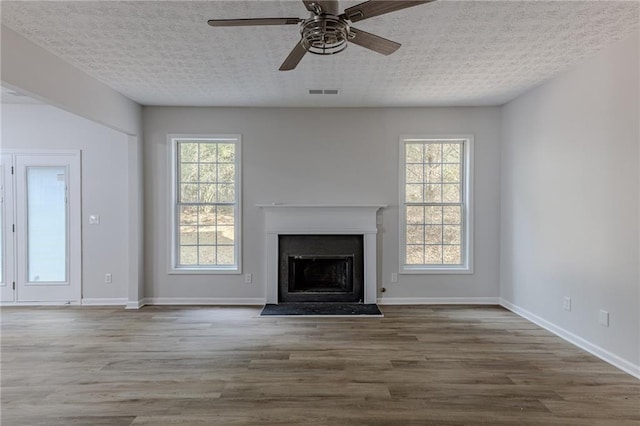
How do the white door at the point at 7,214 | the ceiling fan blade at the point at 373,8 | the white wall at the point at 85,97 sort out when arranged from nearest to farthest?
1. the ceiling fan blade at the point at 373,8
2. the white wall at the point at 85,97
3. the white door at the point at 7,214

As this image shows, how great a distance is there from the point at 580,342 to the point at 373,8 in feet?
11.2

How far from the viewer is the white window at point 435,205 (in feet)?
16.1

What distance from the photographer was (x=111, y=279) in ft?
15.9

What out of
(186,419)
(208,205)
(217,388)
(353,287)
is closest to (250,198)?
(208,205)

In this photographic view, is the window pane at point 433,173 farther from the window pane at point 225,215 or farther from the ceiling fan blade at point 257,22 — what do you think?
the ceiling fan blade at point 257,22

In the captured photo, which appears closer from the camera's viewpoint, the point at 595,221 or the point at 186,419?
the point at 186,419

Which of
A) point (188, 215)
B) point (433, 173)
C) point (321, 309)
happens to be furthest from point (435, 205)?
point (188, 215)

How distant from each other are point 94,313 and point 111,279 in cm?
52

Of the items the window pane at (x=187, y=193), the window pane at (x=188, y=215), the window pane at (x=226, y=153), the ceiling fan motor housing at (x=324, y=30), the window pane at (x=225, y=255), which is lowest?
the window pane at (x=225, y=255)

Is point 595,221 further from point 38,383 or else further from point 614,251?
point 38,383

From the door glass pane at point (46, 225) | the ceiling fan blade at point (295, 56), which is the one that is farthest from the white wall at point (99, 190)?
the ceiling fan blade at point (295, 56)

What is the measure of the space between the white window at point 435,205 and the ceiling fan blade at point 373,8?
122 inches

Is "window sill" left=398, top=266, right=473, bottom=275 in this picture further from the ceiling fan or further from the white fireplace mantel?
the ceiling fan

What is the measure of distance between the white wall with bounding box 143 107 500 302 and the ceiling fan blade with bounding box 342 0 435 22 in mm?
2897
